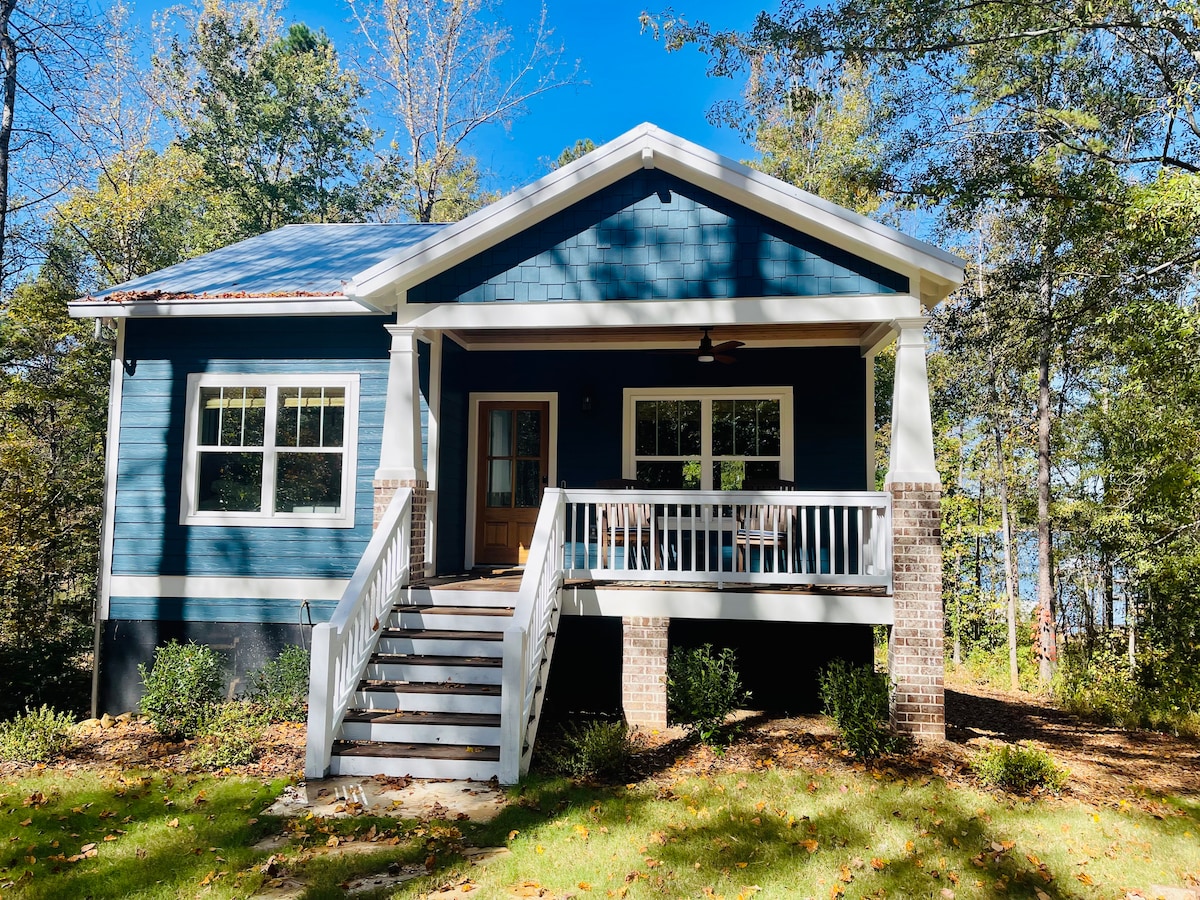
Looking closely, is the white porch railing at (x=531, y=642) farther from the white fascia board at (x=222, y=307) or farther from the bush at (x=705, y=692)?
the white fascia board at (x=222, y=307)

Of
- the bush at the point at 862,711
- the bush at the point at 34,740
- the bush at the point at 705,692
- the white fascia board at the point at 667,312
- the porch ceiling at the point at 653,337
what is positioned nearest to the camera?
the bush at the point at 862,711

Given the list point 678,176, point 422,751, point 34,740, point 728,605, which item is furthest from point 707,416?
point 34,740

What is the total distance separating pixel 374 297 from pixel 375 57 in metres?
19.0

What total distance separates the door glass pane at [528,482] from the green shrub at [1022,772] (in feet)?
18.9

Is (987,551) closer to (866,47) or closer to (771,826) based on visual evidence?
(866,47)

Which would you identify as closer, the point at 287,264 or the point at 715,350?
the point at 715,350

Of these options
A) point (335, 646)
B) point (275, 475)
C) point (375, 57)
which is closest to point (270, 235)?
point (275, 475)

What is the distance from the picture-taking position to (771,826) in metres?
5.13

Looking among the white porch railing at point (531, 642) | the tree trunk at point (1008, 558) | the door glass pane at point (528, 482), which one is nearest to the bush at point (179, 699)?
the white porch railing at point (531, 642)

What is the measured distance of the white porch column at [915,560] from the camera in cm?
678

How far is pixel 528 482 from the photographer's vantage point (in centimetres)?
1002

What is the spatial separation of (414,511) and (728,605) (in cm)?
313

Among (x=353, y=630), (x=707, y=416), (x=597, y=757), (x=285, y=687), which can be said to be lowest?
(x=597, y=757)

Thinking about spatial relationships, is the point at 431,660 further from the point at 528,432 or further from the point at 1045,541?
the point at 1045,541
